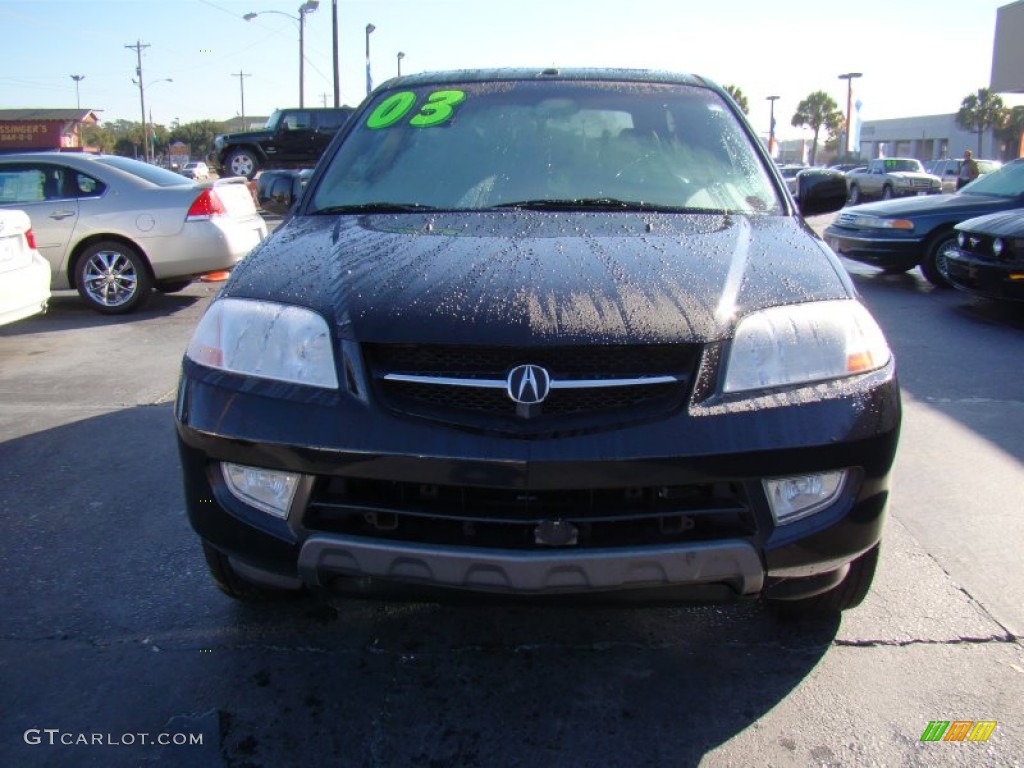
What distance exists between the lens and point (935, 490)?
3.90 meters

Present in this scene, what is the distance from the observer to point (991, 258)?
7750 millimetres

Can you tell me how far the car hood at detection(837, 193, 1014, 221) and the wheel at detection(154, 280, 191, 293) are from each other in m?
7.55

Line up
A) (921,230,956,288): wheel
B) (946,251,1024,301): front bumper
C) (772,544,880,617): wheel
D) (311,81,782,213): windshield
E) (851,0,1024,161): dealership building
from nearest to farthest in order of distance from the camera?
(772,544,880,617): wheel
(311,81,782,213): windshield
(946,251,1024,301): front bumper
(921,230,956,288): wheel
(851,0,1024,161): dealership building

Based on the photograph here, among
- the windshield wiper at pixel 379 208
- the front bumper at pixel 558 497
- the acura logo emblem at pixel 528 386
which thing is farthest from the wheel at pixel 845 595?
the windshield wiper at pixel 379 208

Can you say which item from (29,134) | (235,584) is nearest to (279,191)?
(235,584)

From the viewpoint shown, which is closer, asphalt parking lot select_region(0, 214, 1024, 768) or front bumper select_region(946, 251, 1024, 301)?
asphalt parking lot select_region(0, 214, 1024, 768)

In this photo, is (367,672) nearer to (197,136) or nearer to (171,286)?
(171,286)

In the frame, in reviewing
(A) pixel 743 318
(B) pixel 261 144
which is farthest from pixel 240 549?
(B) pixel 261 144

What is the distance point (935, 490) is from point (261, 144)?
23.1 meters

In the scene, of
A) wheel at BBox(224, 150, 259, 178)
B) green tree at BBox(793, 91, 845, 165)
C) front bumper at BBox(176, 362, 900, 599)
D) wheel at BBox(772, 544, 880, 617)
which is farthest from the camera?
green tree at BBox(793, 91, 845, 165)

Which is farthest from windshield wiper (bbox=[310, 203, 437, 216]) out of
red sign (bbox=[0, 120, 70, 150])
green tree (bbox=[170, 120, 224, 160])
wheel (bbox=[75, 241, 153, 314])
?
green tree (bbox=[170, 120, 224, 160])

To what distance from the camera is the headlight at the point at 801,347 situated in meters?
2.16

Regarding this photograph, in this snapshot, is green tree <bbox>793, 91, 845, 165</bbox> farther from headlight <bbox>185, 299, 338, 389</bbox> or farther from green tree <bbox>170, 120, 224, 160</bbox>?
headlight <bbox>185, 299, 338, 389</bbox>

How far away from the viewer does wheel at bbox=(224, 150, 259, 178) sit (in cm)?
2419
